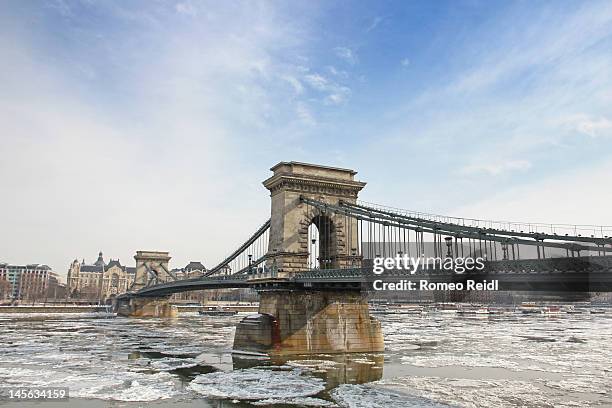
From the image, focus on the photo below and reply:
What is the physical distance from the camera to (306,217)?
37000 mm

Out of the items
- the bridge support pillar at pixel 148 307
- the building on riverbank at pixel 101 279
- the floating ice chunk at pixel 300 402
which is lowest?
the floating ice chunk at pixel 300 402

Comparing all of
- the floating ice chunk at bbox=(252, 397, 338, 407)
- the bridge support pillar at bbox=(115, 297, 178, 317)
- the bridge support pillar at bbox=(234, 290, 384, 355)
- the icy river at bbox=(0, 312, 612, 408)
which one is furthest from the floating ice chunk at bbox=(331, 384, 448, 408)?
the bridge support pillar at bbox=(115, 297, 178, 317)

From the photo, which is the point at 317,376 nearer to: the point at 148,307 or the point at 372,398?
the point at 372,398

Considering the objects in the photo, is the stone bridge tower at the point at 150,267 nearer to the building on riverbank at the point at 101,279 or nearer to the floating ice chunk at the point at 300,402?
the building on riverbank at the point at 101,279

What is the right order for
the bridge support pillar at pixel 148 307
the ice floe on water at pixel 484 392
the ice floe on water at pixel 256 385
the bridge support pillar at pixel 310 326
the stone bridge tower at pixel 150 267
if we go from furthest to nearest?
the stone bridge tower at pixel 150 267, the bridge support pillar at pixel 148 307, the bridge support pillar at pixel 310 326, the ice floe on water at pixel 256 385, the ice floe on water at pixel 484 392

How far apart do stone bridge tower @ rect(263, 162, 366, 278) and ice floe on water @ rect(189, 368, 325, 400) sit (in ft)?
34.2

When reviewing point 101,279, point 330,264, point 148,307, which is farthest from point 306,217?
point 101,279

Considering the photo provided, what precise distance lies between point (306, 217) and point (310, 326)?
7985mm

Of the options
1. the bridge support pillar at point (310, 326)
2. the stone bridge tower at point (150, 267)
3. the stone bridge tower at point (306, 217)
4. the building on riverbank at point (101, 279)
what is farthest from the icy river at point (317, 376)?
the building on riverbank at point (101, 279)

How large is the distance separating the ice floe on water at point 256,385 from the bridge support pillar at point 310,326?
5.87 meters

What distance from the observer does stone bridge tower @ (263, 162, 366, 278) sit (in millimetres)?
36469

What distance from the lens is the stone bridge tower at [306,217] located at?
3647 cm

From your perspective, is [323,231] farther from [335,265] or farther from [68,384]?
[68,384]

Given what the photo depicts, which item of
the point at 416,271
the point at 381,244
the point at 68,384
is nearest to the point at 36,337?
the point at 68,384
